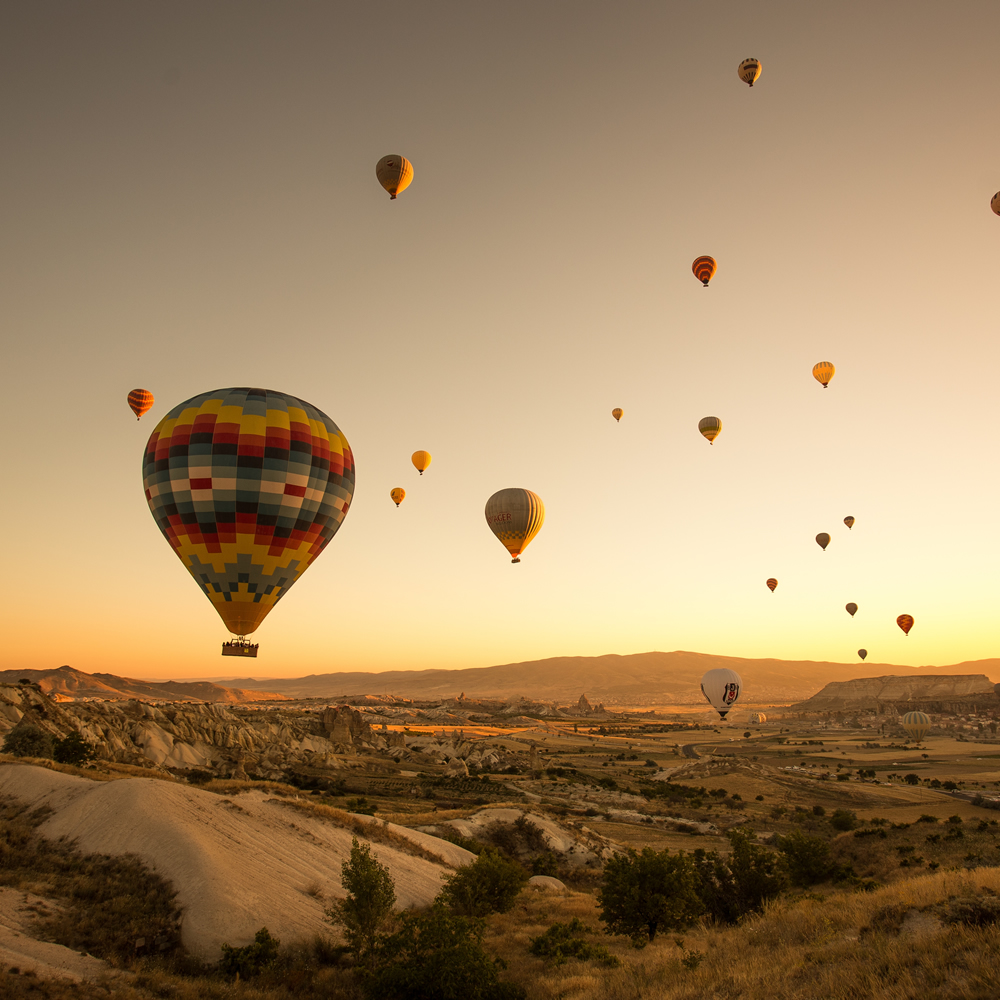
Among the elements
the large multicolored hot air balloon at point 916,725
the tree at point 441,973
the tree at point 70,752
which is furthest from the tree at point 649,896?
the large multicolored hot air balloon at point 916,725

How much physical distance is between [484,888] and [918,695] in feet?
629

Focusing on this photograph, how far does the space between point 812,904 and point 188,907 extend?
64.7ft

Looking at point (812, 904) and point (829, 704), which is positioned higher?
point (812, 904)

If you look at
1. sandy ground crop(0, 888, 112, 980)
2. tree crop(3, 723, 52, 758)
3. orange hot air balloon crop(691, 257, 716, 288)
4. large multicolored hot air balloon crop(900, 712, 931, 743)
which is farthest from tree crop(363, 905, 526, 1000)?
large multicolored hot air balloon crop(900, 712, 931, 743)

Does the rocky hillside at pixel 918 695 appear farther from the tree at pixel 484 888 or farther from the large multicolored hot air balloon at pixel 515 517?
the tree at pixel 484 888

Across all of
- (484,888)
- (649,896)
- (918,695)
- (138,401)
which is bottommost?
(918,695)

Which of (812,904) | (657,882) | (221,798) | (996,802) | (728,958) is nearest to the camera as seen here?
(728,958)

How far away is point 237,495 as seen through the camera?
100ft

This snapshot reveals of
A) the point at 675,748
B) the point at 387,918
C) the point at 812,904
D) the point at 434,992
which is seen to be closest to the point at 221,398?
the point at 387,918

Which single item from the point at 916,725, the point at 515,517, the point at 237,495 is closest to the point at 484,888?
the point at 237,495

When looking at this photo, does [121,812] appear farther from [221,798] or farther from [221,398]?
[221,398]

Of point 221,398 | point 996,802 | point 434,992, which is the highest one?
point 221,398

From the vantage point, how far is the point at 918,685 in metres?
179

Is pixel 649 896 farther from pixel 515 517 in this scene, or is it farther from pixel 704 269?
pixel 704 269
